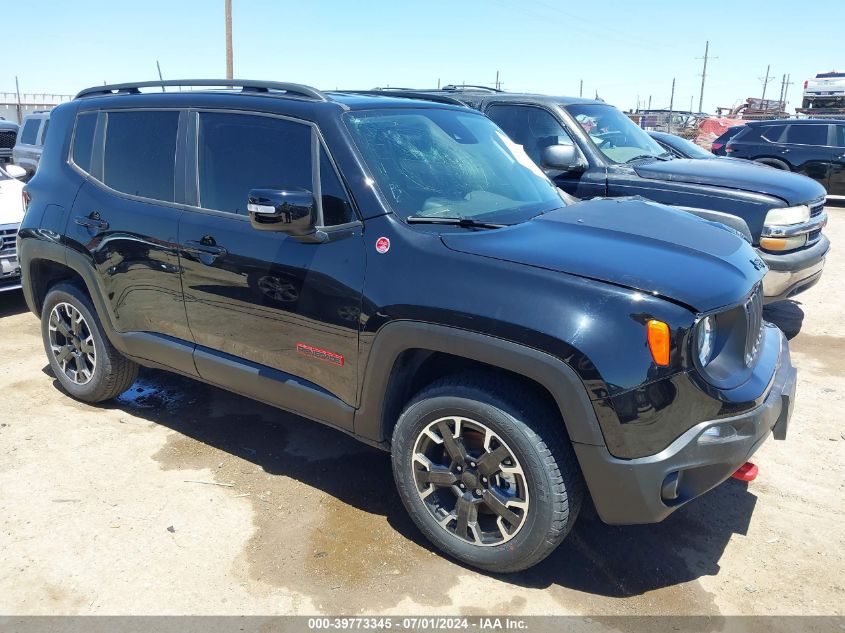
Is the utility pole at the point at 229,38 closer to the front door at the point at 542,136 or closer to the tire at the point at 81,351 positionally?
the front door at the point at 542,136

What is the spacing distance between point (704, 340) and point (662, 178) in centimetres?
396

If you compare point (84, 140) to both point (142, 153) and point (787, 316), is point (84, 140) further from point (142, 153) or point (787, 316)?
point (787, 316)

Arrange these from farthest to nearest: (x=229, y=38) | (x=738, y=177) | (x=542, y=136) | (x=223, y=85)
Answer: (x=229, y=38), (x=542, y=136), (x=738, y=177), (x=223, y=85)

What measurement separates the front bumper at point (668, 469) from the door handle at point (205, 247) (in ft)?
6.59

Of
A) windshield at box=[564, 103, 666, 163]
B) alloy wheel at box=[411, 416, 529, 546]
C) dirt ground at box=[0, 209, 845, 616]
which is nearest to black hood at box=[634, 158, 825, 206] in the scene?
windshield at box=[564, 103, 666, 163]

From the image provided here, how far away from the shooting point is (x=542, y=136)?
668 centimetres

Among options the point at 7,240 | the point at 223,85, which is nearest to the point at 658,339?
the point at 223,85

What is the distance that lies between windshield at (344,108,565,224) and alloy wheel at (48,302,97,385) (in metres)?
2.38

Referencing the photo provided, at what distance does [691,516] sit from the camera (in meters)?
3.52

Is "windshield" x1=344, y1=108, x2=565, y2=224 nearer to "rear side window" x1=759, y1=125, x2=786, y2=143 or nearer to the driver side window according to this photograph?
the driver side window

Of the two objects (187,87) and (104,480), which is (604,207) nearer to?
(187,87)

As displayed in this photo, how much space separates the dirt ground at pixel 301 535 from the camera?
2.90 m

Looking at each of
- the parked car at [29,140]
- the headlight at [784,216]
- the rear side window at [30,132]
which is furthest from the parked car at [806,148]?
the rear side window at [30,132]

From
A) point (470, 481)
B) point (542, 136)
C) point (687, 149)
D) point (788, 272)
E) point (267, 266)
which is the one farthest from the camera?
point (687, 149)
